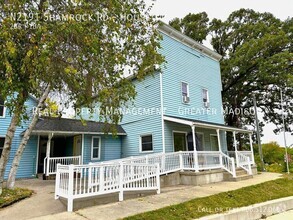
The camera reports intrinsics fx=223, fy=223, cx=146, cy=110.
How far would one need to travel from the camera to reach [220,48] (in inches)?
942

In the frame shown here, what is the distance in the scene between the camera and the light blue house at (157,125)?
12.2 m

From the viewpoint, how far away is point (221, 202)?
6625 mm

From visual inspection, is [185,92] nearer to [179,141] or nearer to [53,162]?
[179,141]

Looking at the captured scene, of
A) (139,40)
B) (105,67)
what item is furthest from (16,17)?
(139,40)

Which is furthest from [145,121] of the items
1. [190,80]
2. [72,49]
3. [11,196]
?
[11,196]

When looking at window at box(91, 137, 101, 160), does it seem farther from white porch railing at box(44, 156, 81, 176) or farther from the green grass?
the green grass

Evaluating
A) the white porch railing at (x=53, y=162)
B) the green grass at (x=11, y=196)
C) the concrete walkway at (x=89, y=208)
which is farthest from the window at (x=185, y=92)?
the green grass at (x=11, y=196)

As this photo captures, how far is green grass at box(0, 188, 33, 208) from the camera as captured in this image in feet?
21.9

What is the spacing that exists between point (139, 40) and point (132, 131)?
684 centimetres

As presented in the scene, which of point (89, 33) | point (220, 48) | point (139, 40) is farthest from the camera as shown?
point (220, 48)

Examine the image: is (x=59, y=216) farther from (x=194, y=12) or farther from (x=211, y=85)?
(x=194, y=12)

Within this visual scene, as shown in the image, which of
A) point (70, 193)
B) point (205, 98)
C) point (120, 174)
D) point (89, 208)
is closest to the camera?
point (70, 193)

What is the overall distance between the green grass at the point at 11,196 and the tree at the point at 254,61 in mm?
18220

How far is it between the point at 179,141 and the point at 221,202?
6.36 meters
